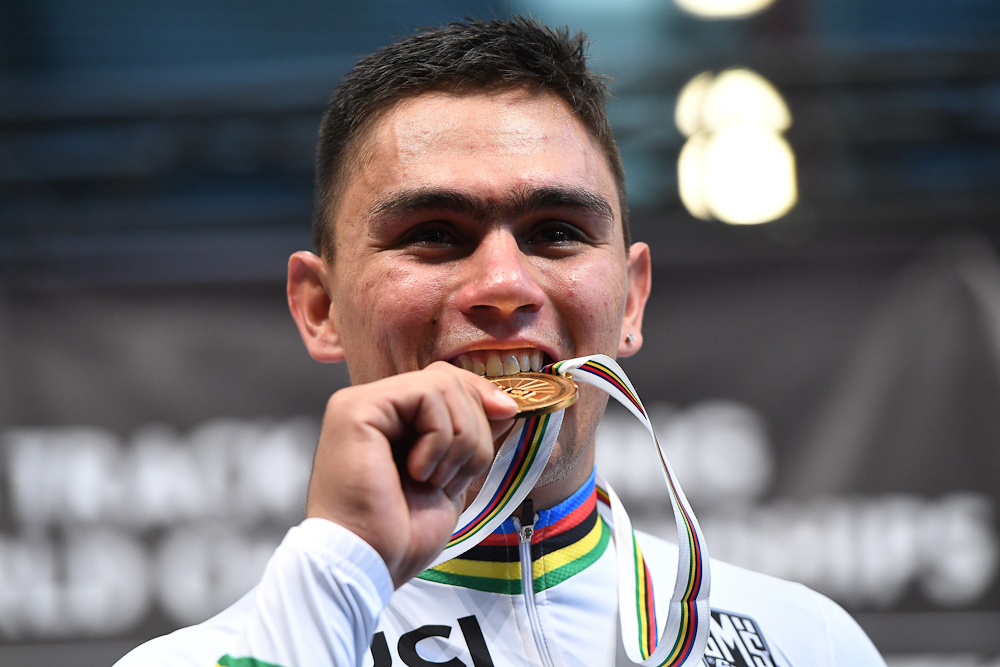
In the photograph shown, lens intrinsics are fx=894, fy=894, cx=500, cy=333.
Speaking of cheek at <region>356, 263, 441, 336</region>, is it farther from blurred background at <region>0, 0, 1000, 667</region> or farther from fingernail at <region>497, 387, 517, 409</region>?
blurred background at <region>0, 0, 1000, 667</region>

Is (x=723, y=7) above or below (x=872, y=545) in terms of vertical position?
above

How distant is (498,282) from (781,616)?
0.98m

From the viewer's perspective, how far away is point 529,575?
166 cm

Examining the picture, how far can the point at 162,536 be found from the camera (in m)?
3.74

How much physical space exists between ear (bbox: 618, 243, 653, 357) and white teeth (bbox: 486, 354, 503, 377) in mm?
470

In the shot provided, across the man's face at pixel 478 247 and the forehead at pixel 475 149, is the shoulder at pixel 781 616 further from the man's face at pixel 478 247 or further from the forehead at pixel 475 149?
the forehead at pixel 475 149

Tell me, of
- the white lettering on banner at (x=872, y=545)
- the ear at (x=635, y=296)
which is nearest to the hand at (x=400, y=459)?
the ear at (x=635, y=296)

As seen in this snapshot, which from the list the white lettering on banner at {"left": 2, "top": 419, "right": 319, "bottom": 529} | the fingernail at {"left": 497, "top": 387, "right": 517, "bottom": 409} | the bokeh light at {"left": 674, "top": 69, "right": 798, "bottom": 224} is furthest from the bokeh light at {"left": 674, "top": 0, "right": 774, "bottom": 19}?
the fingernail at {"left": 497, "top": 387, "right": 517, "bottom": 409}

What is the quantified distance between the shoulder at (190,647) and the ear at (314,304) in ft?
1.72

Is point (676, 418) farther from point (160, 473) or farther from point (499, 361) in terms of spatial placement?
point (499, 361)

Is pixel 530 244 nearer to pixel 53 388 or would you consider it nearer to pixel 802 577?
pixel 802 577

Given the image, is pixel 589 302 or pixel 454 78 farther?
pixel 454 78

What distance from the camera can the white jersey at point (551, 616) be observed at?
1.55 meters

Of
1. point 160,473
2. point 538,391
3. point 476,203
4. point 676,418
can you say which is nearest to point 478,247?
point 476,203
